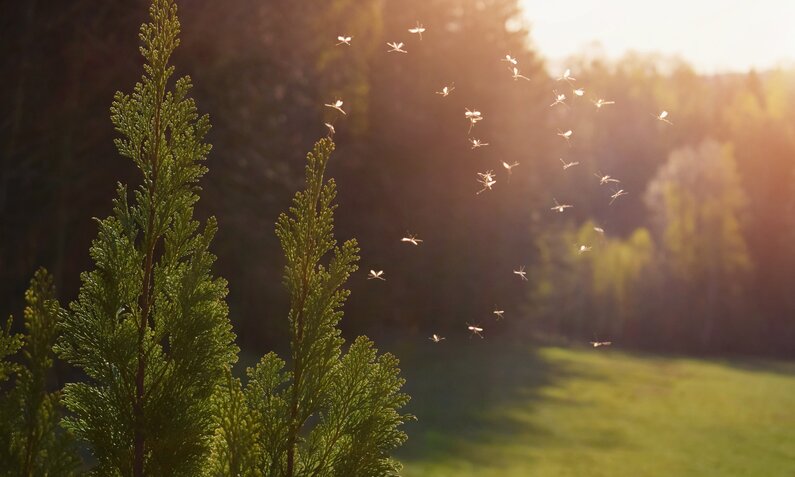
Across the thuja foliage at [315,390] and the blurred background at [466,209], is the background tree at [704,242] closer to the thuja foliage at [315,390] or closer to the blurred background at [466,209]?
the blurred background at [466,209]

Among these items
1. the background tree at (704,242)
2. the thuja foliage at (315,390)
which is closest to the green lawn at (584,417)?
the background tree at (704,242)

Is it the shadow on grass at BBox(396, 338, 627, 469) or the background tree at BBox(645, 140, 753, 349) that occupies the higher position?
the background tree at BBox(645, 140, 753, 349)

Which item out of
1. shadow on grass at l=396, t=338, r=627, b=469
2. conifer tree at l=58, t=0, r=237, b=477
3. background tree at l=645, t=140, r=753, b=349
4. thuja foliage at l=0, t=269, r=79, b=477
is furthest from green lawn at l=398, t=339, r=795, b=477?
thuja foliage at l=0, t=269, r=79, b=477

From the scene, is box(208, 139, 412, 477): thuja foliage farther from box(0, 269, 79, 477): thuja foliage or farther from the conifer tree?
box(0, 269, 79, 477): thuja foliage

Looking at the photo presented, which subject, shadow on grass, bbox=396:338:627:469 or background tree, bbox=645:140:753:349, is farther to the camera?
background tree, bbox=645:140:753:349

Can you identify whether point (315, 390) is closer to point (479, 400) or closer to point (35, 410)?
point (35, 410)

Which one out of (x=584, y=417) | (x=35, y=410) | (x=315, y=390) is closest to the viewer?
(x=35, y=410)

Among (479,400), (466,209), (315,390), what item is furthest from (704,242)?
(315,390)
